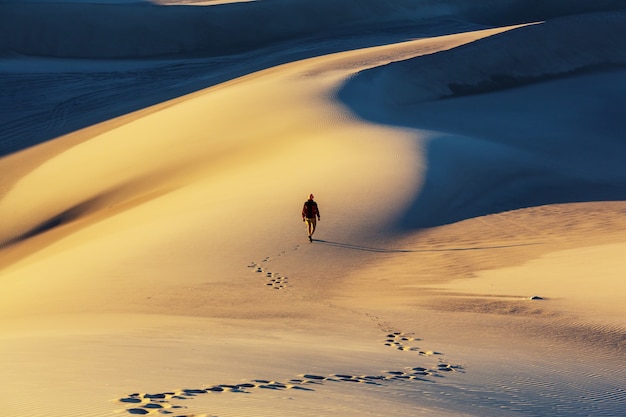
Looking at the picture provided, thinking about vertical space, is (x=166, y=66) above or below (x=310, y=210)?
above

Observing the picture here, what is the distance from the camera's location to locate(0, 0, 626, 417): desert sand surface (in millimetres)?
7816

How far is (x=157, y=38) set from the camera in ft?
144

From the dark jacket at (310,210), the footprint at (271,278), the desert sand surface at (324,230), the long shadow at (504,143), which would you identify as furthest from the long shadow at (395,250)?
the footprint at (271,278)

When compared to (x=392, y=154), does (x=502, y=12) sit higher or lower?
higher

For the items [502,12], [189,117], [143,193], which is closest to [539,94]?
[189,117]

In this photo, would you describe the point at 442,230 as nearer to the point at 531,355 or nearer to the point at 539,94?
the point at 531,355

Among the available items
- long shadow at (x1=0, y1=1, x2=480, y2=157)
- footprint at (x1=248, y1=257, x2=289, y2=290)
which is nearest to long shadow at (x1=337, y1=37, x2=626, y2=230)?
footprint at (x1=248, y1=257, x2=289, y2=290)

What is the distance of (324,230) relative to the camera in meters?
16.1

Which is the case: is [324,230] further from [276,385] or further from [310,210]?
[276,385]

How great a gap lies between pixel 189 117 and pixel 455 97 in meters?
7.33

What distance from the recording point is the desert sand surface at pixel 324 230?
308 inches

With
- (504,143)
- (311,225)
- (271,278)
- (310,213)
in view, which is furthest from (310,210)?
(504,143)

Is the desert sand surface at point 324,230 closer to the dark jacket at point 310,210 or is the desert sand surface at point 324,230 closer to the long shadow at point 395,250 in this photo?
the long shadow at point 395,250

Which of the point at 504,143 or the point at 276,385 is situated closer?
the point at 276,385
